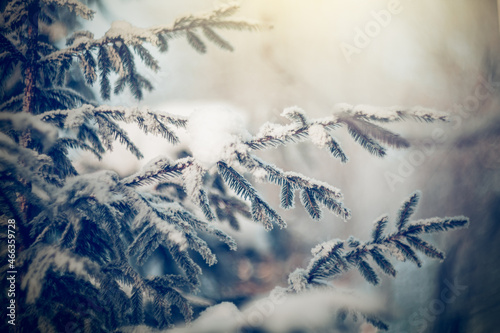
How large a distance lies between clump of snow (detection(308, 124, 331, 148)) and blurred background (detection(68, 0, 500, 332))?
240 millimetres

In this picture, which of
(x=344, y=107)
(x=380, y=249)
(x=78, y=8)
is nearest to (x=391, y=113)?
(x=344, y=107)

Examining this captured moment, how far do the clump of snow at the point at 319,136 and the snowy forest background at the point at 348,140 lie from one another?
234 mm

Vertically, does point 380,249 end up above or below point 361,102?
below

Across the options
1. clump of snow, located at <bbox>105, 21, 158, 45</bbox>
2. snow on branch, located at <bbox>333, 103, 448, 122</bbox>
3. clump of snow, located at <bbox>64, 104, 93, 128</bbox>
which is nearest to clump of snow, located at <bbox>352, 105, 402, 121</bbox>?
snow on branch, located at <bbox>333, 103, 448, 122</bbox>

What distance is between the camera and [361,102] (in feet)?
3.57

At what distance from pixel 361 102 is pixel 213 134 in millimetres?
606

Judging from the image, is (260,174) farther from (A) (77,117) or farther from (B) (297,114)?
(A) (77,117)

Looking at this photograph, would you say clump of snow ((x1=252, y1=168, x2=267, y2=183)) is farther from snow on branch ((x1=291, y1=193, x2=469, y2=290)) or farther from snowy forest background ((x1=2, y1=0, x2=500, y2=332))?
snow on branch ((x1=291, y1=193, x2=469, y2=290))

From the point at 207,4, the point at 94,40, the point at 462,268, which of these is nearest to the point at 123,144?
the point at 94,40

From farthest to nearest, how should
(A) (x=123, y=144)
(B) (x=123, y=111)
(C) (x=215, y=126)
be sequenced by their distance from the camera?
(A) (x=123, y=144)
(B) (x=123, y=111)
(C) (x=215, y=126)

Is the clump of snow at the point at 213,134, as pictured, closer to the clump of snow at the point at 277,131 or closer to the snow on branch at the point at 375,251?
the clump of snow at the point at 277,131

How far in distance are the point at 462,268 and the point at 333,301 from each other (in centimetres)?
58

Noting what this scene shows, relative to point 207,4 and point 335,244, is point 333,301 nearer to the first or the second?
point 335,244

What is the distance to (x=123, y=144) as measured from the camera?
1177 millimetres
